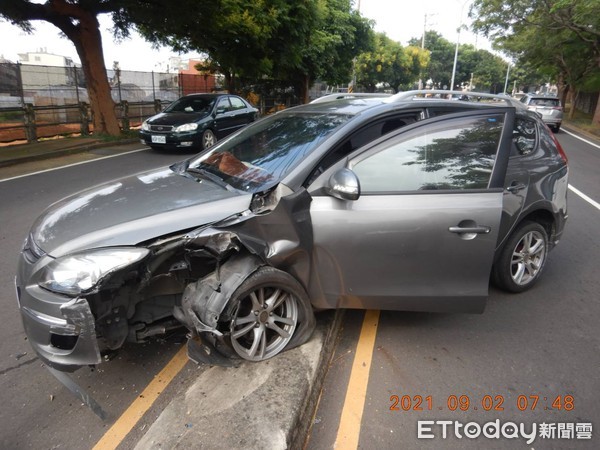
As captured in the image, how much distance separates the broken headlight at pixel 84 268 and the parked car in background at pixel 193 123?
9360 mm

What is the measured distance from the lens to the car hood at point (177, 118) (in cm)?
1149

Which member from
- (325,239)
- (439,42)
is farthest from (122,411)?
(439,42)

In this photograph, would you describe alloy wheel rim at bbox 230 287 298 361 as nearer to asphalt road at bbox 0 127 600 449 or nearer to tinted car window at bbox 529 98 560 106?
asphalt road at bbox 0 127 600 449

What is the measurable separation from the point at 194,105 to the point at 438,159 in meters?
10.5

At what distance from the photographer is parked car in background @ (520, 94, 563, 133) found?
20.5 metres

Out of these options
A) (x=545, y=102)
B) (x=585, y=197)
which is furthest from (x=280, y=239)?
(x=545, y=102)

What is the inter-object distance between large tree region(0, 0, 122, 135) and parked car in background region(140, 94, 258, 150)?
8.22 ft

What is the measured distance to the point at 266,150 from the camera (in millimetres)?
3400

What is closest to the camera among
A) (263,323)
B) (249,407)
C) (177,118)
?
(249,407)

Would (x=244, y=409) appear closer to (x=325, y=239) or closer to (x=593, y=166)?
(x=325, y=239)

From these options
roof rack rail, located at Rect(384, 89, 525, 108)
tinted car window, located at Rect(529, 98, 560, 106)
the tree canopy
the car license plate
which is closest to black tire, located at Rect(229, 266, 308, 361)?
roof rack rail, located at Rect(384, 89, 525, 108)

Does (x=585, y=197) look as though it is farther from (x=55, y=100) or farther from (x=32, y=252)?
(x=55, y=100)

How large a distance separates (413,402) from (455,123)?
1938 millimetres

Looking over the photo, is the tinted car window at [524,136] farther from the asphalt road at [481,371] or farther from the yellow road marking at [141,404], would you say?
the yellow road marking at [141,404]
